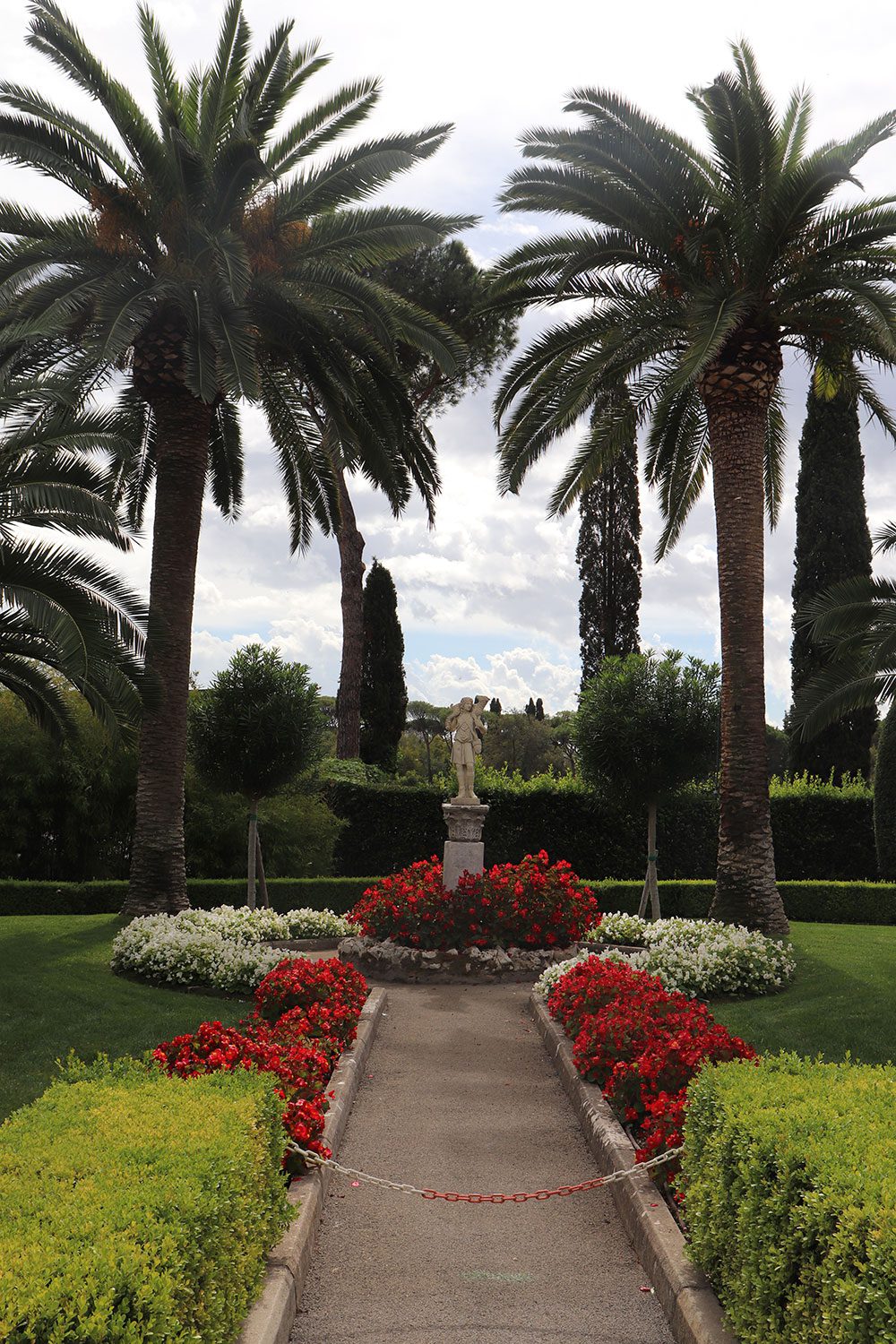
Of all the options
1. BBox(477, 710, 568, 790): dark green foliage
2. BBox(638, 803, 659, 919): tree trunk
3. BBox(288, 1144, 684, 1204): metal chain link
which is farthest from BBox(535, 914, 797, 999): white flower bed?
BBox(477, 710, 568, 790): dark green foliage

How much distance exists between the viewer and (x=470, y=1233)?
5188mm

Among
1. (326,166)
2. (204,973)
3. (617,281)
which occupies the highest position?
(326,166)

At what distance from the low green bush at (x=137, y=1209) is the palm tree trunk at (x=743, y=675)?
8.88 meters

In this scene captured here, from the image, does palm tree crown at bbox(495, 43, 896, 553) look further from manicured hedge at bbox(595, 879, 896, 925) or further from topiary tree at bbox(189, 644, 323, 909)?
manicured hedge at bbox(595, 879, 896, 925)

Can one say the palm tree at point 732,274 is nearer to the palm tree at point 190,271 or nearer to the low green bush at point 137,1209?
the palm tree at point 190,271

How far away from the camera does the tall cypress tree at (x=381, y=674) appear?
2739 cm

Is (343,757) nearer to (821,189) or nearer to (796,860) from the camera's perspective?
(796,860)

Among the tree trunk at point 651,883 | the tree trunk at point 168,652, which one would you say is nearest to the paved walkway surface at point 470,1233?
the tree trunk at point 168,652

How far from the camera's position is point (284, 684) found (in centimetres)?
1507

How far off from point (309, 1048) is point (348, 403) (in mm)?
9252

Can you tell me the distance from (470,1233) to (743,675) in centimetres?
886

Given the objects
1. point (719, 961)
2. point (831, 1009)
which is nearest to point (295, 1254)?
point (831, 1009)

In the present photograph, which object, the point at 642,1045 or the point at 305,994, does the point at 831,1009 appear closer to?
the point at 642,1045

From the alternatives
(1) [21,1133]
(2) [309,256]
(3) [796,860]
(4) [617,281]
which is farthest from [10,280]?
(3) [796,860]
